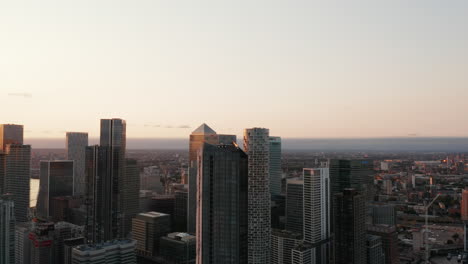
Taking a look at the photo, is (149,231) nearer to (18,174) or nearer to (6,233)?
(6,233)

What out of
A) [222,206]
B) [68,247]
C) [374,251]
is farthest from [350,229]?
[68,247]

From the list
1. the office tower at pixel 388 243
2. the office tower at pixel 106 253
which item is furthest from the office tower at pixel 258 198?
the office tower at pixel 388 243

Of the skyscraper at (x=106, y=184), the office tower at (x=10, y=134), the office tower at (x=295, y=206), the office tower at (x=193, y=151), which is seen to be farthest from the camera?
the office tower at (x=10, y=134)

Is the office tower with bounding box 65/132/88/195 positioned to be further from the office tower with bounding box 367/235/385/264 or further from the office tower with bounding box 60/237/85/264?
the office tower with bounding box 367/235/385/264

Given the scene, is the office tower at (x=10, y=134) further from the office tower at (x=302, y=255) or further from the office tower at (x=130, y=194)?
the office tower at (x=302, y=255)

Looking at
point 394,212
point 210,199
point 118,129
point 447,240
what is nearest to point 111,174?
point 118,129

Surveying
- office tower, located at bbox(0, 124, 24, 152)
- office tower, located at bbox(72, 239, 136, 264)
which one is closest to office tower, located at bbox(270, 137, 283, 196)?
office tower, located at bbox(72, 239, 136, 264)
